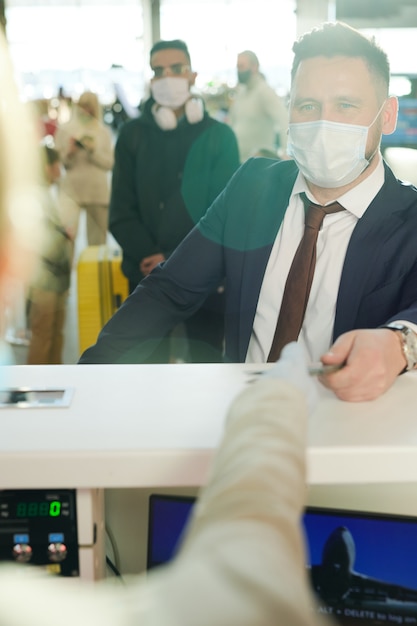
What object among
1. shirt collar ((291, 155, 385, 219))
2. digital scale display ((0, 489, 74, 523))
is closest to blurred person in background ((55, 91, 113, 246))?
shirt collar ((291, 155, 385, 219))

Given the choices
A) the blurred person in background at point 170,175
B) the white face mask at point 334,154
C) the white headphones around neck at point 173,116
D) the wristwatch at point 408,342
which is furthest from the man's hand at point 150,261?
the wristwatch at point 408,342

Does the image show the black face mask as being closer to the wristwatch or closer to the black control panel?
the wristwatch

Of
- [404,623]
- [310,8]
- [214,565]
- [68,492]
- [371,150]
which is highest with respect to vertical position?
[310,8]

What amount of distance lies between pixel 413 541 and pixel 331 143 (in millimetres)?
1078

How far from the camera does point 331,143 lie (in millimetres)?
1794

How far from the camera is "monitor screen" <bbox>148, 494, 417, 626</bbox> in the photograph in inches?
40.5

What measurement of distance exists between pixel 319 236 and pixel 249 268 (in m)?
0.19

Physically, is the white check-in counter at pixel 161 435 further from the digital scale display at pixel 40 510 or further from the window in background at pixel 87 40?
the window in background at pixel 87 40

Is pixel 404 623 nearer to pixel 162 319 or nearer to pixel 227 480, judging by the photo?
pixel 227 480

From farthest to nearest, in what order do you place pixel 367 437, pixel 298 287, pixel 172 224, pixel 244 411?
1. pixel 172 224
2. pixel 298 287
3. pixel 367 437
4. pixel 244 411

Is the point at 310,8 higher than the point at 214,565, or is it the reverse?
the point at 310,8

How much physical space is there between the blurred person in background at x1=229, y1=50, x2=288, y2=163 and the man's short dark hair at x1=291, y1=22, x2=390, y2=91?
13.3 ft

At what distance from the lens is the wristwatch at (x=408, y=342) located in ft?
3.98

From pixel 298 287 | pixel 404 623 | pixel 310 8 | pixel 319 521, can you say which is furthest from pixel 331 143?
pixel 310 8
